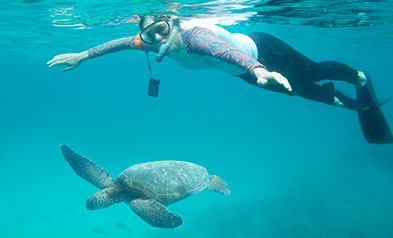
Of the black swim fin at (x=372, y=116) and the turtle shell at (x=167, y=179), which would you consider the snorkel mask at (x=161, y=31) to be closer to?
the turtle shell at (x=167, y=179)

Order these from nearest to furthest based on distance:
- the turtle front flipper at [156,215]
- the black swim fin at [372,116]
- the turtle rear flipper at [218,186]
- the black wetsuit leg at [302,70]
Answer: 1. the turtle front flipper at [156,215]
2. the black wetsuit leg at [302,70]
3. the black swim fin at [372,116]
4. the turtle rear flipper at [218,186]

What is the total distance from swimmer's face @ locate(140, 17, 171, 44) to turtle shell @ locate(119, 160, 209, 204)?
2.69m

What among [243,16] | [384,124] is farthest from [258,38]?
[243,16]

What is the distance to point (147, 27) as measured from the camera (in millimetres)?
5633

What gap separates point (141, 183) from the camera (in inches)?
268

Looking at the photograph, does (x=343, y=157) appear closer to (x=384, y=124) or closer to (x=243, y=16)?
(x=243, y=16)

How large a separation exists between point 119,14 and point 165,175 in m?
11.2

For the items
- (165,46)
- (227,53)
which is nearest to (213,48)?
(227,53)

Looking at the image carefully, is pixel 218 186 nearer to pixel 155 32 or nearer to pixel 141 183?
pixel 141 183

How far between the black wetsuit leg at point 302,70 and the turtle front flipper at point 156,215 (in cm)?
290

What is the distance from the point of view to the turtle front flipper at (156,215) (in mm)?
5445

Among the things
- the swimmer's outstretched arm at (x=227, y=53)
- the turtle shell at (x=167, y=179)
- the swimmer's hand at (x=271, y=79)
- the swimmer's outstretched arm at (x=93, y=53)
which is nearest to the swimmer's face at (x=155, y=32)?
the swimmer's outstretched arm at (x=227, y=53)

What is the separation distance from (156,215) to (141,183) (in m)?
1.27

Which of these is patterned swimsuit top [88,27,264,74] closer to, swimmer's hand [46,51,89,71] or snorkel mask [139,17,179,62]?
snorkel mask [139,17,179,62]
